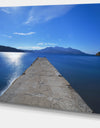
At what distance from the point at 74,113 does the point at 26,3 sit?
272cm

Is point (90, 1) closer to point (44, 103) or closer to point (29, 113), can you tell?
point (44, 103)

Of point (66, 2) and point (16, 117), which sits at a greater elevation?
point (66, 2)

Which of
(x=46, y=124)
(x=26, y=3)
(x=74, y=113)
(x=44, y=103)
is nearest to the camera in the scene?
(x=46, y=124)

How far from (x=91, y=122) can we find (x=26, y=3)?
2879mm

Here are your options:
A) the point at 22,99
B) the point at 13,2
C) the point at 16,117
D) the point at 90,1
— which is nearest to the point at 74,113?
the point at 16,117

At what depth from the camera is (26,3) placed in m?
2.09

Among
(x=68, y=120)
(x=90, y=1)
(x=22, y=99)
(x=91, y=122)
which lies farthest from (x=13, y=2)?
(x=91, y=122)

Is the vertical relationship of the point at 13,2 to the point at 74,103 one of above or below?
above

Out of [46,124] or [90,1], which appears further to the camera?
[90,1]

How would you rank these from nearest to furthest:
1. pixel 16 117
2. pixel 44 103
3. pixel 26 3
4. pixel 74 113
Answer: pixel 16 117 < pixel 74 113 < pixel 44 103 < pixel 26 3

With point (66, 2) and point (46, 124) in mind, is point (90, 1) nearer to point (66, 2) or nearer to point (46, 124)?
point (66, 2)

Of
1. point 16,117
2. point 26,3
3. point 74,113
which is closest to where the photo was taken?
point 16,117

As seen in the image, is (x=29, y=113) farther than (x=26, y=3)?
No

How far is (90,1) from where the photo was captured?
1.82 m
